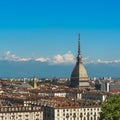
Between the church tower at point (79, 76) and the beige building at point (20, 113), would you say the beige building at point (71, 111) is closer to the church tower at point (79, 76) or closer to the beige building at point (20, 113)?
the beige building at point (20, 113)

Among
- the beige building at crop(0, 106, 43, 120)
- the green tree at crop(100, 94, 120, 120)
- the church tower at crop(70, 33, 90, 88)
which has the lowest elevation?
the beige building at crop(0, 106, 43, 120)

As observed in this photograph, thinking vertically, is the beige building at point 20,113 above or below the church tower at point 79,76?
below

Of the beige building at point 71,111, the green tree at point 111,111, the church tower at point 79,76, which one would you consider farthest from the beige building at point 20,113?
the church tower at point 79,76

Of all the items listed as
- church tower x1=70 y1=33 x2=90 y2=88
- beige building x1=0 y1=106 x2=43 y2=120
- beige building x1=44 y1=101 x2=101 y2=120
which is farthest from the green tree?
church tower x1=70 y1=33 x2=90 y2=88

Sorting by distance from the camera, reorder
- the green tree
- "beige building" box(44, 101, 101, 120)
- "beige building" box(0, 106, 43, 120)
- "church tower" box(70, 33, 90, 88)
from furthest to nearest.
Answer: "church tower" box(70, 33, 90, 88) < "beige building" box(44, 101, 101, 120) < "beige building" box(0, 106, 43, 120) < the green tree

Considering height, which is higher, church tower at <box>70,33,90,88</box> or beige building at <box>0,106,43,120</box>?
church tower at <box>70,33,90,88</box>

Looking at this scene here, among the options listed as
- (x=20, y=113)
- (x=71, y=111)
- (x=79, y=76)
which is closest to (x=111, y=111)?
(x=71, y=111)

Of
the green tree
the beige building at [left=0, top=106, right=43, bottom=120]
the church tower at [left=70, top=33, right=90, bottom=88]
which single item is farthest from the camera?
the church tower at [left=70, top=33, right=90, bottom=88]

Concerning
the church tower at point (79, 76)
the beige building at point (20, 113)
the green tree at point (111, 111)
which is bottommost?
the beige building at point (20, 113)

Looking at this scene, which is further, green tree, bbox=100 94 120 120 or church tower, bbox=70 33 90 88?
church tower, bbox=70 33 90 88

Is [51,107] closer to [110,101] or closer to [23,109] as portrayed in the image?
[23,109]

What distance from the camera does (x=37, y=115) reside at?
85.2m

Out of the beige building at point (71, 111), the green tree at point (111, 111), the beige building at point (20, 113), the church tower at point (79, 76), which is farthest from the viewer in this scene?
the church tower at point (79, 76)

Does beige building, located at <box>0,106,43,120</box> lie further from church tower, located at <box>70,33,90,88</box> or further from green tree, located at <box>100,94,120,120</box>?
church tower, located at <box>70,33,90,88</box>
